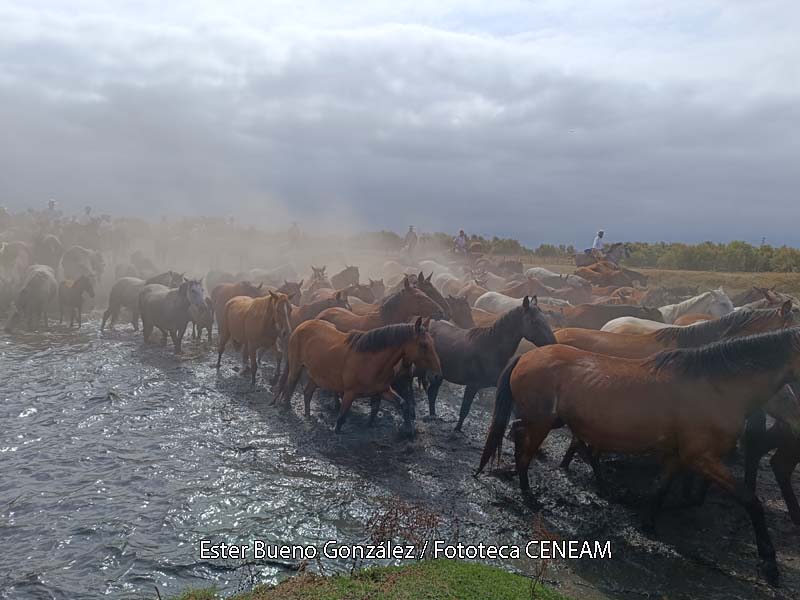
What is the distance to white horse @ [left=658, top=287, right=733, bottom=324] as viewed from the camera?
40.0 ft

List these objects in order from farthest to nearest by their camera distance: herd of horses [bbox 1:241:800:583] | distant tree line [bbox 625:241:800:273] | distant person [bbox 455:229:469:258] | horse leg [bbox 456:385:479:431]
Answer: distant person [bbox 455:229:469:258]
distant tree line [bbox 625:241:800:273]
horse leg [bbox 456:385:479:431]
herd of horses [bbox 1:241:800:583]

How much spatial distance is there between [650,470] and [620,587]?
2.93 m

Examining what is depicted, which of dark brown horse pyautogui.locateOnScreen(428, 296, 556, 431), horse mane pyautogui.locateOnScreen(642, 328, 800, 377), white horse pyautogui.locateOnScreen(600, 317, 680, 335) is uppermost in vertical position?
horse mane pyautogui.locateOnScreen(642, 328, 800, 377)

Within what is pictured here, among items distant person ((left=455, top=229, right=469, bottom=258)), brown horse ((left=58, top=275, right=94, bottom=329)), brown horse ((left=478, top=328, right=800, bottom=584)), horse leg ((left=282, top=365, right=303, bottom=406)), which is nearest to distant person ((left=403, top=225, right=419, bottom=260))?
distant person ((left=455, top=229, right=469, bottom=258))

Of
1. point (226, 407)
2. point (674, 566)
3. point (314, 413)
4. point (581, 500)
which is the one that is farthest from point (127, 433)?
point (674, 566)

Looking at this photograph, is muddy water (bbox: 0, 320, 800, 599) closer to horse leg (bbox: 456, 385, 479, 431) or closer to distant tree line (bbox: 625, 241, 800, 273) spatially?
horse leg (bbox: 456, 385, 479, 431)

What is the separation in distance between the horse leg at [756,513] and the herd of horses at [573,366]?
12mm

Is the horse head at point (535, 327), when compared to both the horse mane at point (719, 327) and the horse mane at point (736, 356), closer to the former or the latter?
the horse mane at point (719, 327)

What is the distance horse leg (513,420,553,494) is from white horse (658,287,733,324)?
708cm

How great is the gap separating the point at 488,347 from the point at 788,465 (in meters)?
4.25

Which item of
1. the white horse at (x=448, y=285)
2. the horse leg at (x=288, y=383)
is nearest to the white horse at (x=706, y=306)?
the white horse at (x=448, y=285)

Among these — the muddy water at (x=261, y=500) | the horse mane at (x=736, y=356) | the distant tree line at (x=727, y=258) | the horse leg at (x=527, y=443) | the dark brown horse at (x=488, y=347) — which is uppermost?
the distant tree line at (x=727, y=258)

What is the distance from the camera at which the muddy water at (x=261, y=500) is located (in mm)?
5148

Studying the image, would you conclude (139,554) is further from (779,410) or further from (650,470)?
(779,410)
